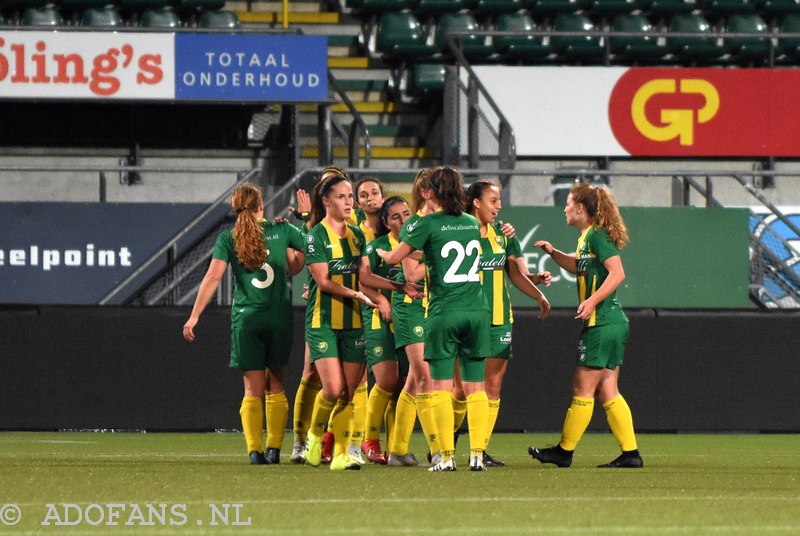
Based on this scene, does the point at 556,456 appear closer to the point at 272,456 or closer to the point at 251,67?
the point at 272,456

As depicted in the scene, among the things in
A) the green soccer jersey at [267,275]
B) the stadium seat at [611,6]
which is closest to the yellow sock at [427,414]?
the green soccer jersey at [267,275]

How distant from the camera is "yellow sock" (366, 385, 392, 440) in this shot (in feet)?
33.4

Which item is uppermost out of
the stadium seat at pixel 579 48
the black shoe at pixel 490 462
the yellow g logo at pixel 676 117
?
the stadium seat at pixel 579 48

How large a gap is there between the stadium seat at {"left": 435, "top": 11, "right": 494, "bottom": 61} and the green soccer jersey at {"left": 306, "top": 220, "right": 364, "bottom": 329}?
32.7 ft

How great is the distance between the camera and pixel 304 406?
34.0ft

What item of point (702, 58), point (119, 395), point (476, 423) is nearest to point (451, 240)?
point (476, 423)

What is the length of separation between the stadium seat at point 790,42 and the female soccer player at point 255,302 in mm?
11913

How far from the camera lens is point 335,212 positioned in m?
9.66

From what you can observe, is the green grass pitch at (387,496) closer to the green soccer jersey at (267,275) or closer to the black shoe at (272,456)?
the black shoe at (272,456)

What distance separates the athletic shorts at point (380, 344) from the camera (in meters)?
10.0

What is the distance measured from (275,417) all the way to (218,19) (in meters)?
10.2

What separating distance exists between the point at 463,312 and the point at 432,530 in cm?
277

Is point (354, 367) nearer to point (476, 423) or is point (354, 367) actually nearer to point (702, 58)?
point (476, 423)

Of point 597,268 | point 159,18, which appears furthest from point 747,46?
point 597,268
